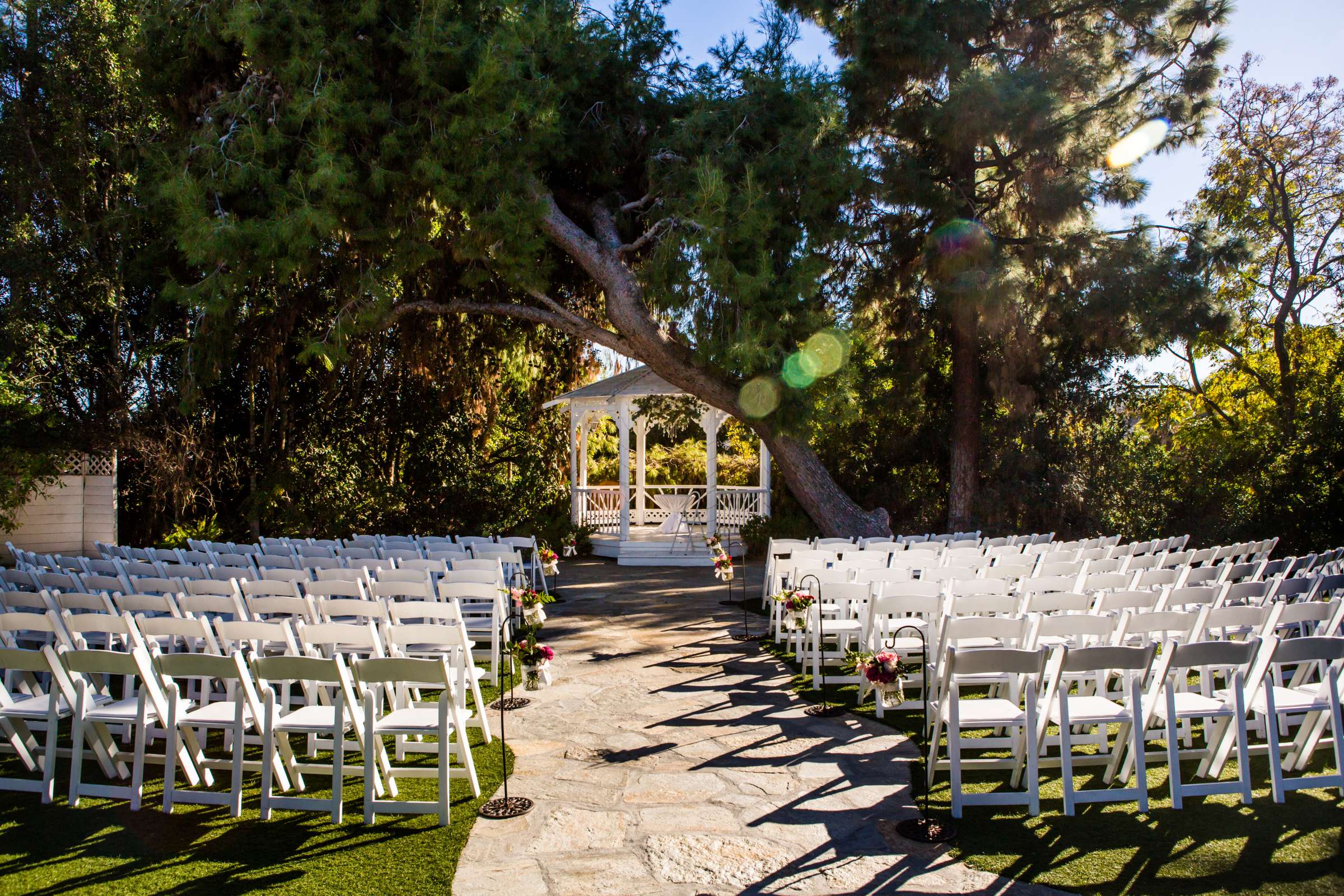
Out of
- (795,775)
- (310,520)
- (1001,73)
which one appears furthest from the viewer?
(310,520)

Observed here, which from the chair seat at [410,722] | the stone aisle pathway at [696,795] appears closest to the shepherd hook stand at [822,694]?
the stone aisle pathway at [696,795]

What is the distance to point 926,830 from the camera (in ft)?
13.1

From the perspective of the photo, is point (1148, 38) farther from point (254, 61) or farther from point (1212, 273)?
point (254, 61)

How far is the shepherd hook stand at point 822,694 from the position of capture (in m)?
6.01

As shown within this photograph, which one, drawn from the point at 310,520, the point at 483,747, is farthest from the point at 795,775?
the point at 310,520

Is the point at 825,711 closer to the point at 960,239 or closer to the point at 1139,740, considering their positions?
the point at 1139,740

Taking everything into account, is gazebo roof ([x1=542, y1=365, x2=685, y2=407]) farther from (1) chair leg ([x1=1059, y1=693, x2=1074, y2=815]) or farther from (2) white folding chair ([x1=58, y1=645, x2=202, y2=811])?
(1) chair leg ([x1=1059, y1=693, x2=1074, y2=815])

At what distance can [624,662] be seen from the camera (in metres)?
7.64

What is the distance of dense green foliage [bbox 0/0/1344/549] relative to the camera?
11906mm

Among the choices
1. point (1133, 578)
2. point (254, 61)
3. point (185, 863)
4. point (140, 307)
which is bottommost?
point (185, 863)

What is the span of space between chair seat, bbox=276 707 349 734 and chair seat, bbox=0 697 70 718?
120 cm

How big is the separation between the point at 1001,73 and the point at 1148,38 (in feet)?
7.76

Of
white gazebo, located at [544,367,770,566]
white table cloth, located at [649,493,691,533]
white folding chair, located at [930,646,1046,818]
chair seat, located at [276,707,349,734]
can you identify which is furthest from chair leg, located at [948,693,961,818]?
white table cloth, located at [649,493,691,533]

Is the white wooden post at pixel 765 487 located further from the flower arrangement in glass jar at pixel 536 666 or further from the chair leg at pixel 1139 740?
the chair leg at pixel 1139 740
